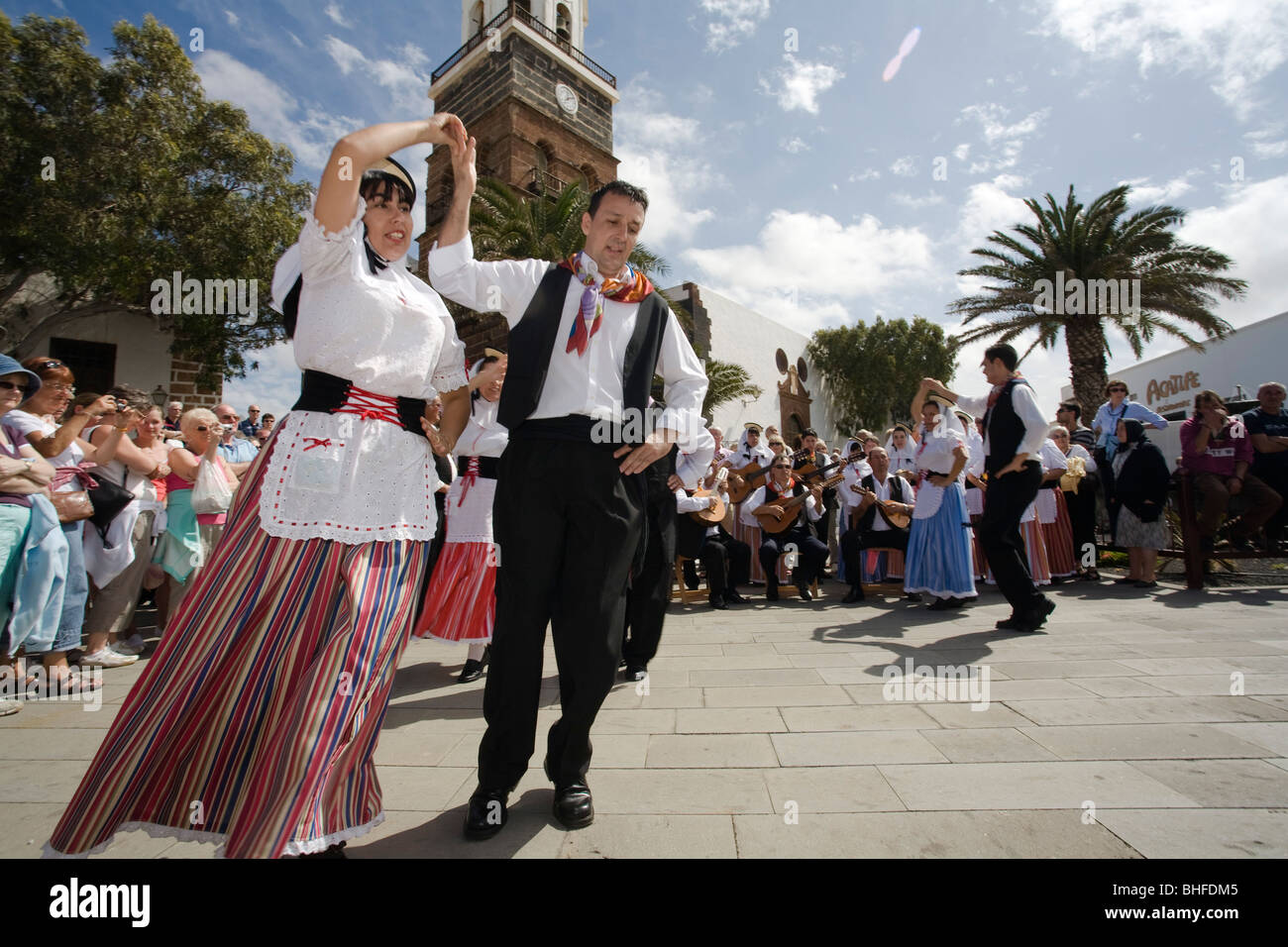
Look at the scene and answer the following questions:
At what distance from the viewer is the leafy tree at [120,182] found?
1305 centimetres

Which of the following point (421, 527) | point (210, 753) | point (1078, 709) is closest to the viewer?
point (210, 753)

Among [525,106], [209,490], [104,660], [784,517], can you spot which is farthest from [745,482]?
[525,106]

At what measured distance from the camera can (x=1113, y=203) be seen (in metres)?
16.2

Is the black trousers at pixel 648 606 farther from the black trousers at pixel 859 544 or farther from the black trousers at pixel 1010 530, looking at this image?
the black trousers at pixel 859 544

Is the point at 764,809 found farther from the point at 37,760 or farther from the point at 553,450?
the point at 37,760

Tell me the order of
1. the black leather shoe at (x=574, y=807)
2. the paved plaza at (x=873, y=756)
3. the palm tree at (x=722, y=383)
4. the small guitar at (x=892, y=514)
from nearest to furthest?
the paved plaza at (x=873, y=756), the black leather shoe at (x=574, y=807), the small guitar at (x=892, y=514), the palm tree at (x=722, y=383)

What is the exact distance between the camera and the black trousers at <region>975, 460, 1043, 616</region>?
208 inches

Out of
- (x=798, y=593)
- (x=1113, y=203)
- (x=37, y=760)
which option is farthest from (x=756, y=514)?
(x=1113, y=203)

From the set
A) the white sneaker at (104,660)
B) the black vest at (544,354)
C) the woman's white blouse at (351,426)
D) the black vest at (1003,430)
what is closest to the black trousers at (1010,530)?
the black vest at (1003,430)

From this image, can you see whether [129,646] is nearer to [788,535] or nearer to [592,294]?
[592,294]

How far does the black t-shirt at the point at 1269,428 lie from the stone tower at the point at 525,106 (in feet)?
65.2

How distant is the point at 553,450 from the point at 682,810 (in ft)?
4.18

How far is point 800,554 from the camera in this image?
7.93 meters

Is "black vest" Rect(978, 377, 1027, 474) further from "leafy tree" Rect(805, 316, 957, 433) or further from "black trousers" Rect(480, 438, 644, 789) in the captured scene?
"leafy tree" Rect(805, 316, 957, 433)
